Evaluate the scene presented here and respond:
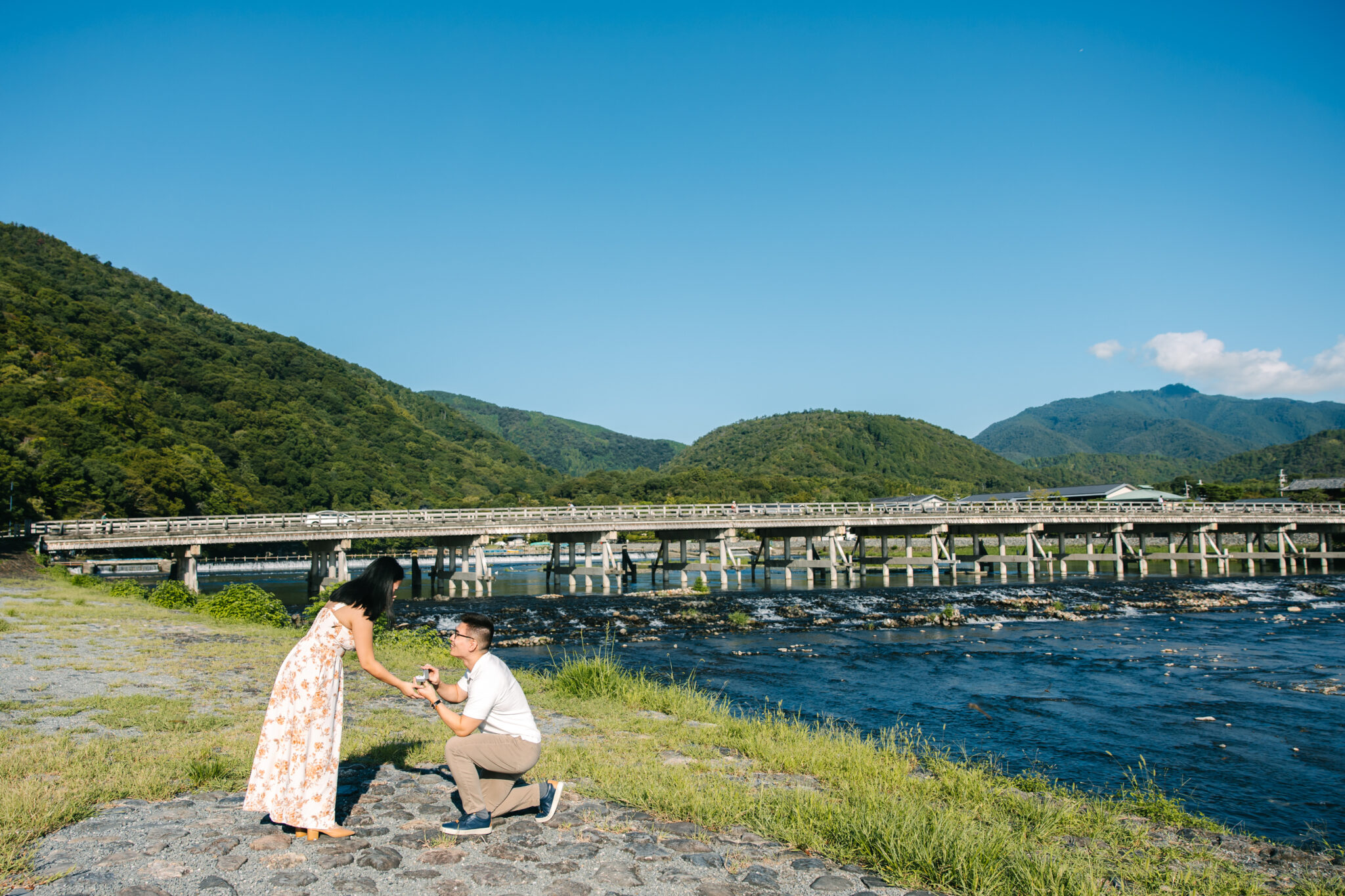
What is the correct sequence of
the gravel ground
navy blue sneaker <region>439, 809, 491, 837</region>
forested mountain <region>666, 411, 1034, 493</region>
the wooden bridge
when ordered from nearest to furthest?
navy blue sneaker <region>439, 809, 491, 837</region>
the gravel ground
the wooden bridge
forested mountain <region>666, 411, 1034, 493</region>

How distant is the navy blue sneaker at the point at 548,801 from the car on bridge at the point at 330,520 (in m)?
36.2

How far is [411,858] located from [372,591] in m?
1.79

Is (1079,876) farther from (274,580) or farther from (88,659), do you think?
(274,580)

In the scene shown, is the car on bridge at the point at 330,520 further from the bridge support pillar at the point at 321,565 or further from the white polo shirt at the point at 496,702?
the white polo shirt at the point at 496,702

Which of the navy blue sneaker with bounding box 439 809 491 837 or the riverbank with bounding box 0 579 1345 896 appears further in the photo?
the navy blue sneaker with bounding box 439 809 491 837

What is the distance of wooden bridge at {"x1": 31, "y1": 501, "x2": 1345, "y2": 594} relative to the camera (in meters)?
37.2

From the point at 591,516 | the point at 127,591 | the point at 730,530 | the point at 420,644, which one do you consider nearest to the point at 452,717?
the point at 420,644

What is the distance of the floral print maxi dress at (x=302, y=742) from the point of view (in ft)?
17.3

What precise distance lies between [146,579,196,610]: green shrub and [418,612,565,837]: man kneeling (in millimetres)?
23367

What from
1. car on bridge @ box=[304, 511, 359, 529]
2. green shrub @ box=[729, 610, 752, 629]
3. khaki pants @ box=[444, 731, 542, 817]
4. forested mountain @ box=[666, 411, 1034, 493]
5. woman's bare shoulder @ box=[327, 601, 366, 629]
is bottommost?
green shrub @ box=[729, 610, 752, 629]

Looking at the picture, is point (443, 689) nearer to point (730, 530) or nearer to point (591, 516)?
point (591, 516)

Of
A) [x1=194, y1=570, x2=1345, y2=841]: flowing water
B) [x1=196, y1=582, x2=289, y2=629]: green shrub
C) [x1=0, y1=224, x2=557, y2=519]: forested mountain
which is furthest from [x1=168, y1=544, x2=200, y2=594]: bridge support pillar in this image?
[x1=0, y1=224, x2=557, y2=519]: forested mountain

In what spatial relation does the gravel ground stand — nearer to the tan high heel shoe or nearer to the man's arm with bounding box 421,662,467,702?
the tan high heel shoe

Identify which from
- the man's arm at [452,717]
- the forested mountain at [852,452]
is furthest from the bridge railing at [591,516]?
the forested mountain at [852,452]
